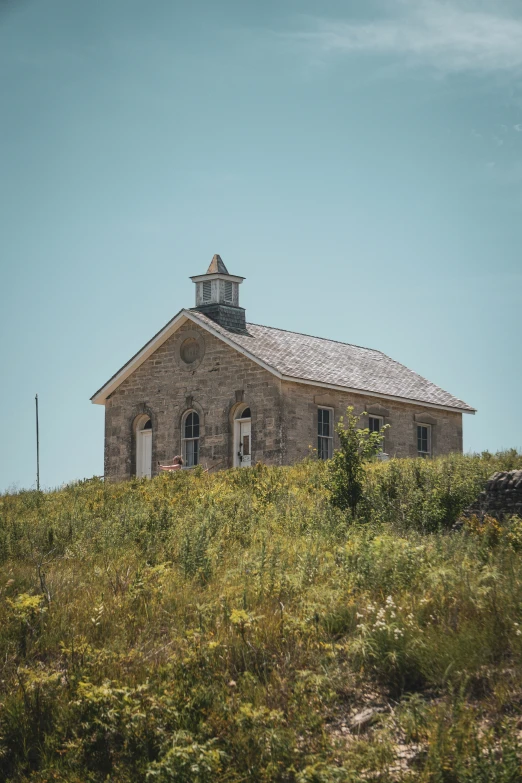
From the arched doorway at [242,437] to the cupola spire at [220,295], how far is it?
377 cm

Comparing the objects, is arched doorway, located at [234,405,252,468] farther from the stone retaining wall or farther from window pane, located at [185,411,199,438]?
the stone retaining wall

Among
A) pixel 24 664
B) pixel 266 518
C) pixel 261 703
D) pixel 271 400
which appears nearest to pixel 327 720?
pixel 261 703

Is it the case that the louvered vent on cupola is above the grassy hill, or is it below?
above

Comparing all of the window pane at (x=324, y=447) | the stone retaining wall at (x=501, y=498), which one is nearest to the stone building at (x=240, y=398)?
the window pane at (x=324, y=447)

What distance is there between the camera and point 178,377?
33.6 m

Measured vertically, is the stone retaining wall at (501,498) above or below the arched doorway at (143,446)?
below

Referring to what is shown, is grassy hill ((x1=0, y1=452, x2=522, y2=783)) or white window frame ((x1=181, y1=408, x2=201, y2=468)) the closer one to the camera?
grassy hill ((x1=0, y1=452, x2=522, y2=783))

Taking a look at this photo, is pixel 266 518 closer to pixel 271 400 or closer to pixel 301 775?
pixel 301 775

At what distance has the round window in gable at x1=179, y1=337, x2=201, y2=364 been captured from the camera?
3338 centimetres

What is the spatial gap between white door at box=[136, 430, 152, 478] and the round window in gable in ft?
9.54

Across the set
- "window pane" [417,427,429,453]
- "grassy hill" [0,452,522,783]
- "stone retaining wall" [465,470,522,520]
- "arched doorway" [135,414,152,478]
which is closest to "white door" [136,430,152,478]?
"arched doorway" [135,414,152,478]

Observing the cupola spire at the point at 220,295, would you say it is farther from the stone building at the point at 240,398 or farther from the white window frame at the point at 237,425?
the white window frame at the point at 237,425

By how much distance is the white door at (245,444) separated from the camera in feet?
103

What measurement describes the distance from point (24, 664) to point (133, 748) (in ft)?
7.87
